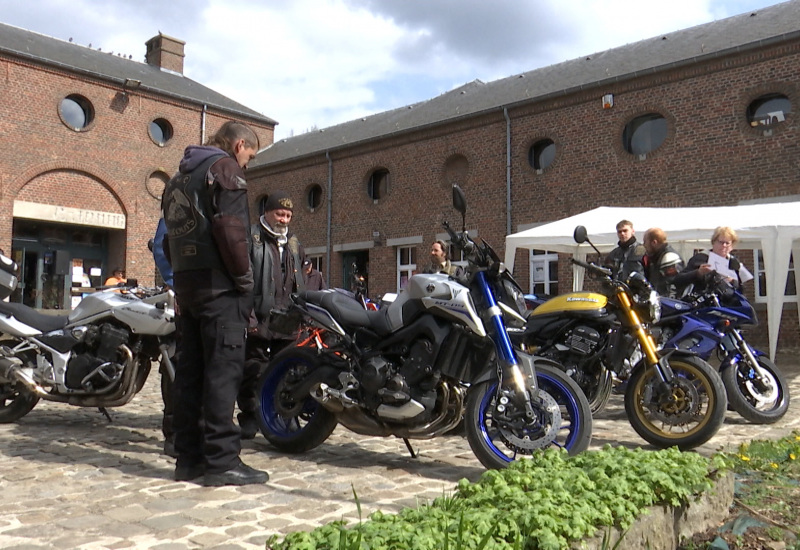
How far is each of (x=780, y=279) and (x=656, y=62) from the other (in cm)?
861

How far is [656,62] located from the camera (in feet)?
50.8

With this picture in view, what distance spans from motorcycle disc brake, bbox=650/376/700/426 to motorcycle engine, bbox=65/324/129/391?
386 centimetres

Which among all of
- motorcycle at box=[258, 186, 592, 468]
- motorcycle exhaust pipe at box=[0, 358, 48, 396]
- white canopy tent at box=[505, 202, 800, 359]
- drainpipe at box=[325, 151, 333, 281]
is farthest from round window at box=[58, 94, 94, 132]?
motorcycle at box=[258, 186, 592, 468]

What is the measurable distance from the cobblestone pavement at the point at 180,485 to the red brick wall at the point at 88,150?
18.8 m

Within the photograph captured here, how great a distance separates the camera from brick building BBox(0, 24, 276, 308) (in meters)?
21.8

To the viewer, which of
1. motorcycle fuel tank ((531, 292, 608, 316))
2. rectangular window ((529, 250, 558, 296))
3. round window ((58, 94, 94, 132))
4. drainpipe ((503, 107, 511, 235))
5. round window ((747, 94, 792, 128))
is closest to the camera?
motorcycle fuel tank ((531, 292, 608, 316))

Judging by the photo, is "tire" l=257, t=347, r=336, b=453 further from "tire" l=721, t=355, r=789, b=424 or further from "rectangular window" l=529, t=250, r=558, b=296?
"rectangular window" l=529, t=250, r=558, b=296

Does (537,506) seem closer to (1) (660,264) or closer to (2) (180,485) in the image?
(2) (180,485)

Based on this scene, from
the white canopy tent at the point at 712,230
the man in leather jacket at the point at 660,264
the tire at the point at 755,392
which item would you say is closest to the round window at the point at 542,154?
the white canopy tent at the point at 712,230

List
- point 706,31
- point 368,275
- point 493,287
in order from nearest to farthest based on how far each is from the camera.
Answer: point 493,287 → point 706,31 → point 368,275

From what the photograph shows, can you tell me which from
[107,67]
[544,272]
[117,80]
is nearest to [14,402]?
[544,272]

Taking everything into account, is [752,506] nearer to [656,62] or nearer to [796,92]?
[796,92]

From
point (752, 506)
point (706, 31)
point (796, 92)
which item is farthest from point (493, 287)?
point (706, 31)

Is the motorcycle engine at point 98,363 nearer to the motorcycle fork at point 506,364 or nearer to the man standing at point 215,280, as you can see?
the man standing at point 215,280
